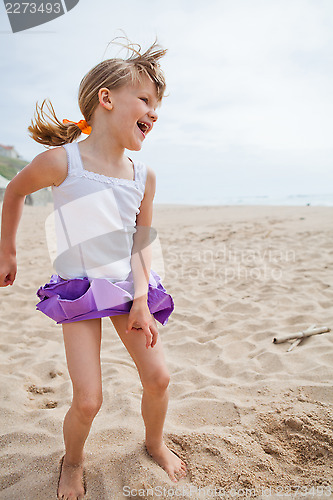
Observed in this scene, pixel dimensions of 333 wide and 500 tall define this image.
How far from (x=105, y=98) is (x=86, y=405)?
1259 mm

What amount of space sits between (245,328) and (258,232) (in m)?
5.44

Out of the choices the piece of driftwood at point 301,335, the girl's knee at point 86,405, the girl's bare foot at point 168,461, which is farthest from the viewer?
the piece of driftwood at point 301,335

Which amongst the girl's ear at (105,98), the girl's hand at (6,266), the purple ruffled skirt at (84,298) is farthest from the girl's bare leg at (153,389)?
the girl's ear at (105,98)

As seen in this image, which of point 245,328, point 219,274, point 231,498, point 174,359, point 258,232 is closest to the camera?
point 231,498

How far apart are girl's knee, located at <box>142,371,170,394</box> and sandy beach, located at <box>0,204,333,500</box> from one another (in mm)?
386

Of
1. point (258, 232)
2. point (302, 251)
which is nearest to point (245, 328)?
point (302, 251)

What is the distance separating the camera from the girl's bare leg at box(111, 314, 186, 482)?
167 cm

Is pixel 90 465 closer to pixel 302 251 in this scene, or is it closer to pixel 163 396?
pixel 163 396

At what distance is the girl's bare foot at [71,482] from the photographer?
1647mm

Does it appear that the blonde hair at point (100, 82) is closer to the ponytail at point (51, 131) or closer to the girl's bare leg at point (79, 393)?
the ponytail at point (51, 131)

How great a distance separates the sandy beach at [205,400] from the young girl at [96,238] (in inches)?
6.2

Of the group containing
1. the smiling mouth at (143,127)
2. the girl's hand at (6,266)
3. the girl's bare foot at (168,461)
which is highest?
the smiling mouth at (143,127)

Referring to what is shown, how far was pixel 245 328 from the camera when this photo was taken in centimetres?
343

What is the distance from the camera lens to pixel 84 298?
1579 mm
